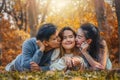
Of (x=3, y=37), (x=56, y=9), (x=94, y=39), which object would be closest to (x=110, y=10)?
(x=56, y=9)

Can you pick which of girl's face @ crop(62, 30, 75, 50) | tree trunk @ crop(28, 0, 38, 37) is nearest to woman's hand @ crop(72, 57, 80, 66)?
girl's face @ crop(62, 30, 75, 50)

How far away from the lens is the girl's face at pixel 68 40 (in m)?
5.98

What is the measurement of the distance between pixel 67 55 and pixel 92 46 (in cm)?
55

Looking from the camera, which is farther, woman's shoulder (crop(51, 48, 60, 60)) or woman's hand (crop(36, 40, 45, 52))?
woman's hand (crop(36, 40, 45, 52))

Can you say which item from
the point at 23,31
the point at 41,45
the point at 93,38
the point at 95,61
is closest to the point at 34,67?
the point at 41,45

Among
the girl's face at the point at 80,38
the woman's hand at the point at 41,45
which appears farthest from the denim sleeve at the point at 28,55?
the girl's face at the point at 80,38

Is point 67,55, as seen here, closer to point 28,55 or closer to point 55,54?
point 55,54

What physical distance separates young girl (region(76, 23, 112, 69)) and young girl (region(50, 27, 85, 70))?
118 millimetres

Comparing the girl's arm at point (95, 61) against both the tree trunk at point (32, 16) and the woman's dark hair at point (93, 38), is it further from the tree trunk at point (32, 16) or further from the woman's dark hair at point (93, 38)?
the tree trunk at point (32, 16)

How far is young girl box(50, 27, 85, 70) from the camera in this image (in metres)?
5.82

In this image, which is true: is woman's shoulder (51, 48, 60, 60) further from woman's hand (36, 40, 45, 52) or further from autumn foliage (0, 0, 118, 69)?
autumn foliage (0, 0, 118, 69)

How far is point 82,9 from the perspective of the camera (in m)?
29.7

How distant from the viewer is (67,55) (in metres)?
6.07

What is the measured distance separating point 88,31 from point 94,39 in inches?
7.2
